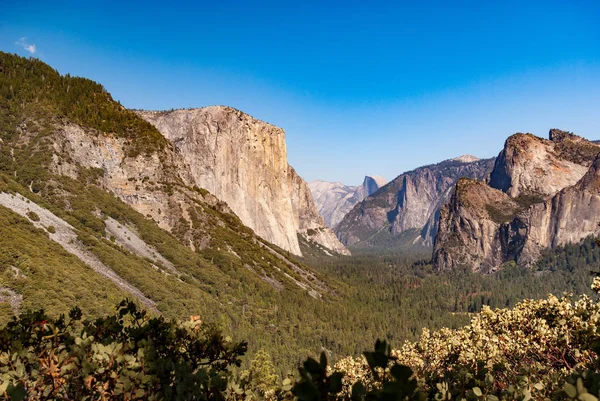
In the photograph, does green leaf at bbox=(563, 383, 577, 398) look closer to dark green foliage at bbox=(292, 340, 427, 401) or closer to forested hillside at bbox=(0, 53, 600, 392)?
dark green foliage at bbox=(292, 340, 427, 401)

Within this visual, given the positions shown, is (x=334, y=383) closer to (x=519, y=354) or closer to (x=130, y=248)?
(x=519, y=354)

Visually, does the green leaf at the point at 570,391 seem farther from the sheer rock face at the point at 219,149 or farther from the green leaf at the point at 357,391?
the sheer rock face at the point at 219,149

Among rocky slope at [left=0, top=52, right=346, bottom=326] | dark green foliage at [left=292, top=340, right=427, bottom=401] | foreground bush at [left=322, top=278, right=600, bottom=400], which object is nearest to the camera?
dark green foliage at [left=292, top=340, right=427, bottom=401]

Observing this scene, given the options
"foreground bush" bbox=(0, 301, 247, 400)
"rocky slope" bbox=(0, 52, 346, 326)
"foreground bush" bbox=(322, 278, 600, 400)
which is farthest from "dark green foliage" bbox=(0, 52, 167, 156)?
"foreground bush" bbox=(322, 278, 600, 400)

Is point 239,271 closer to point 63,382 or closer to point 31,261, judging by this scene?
point 31,261

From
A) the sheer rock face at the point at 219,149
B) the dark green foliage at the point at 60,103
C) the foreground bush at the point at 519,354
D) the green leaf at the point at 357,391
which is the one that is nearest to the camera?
the green leaf at the point at 357,391

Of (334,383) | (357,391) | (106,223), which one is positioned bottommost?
(106,223)

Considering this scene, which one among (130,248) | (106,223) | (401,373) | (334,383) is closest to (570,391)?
(401,373)

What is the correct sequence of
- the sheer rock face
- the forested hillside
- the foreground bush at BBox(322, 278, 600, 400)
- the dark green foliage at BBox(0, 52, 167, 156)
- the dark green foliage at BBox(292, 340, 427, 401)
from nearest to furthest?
the dark green foliage at BBox(292, 340, 427, 401)
the foreground bush at BBox(322, 278, 600, 400)
the forested hillside
the dark green foliage at BBox(0, 52, 167, 156)
the sheer rock face

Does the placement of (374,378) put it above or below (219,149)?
below

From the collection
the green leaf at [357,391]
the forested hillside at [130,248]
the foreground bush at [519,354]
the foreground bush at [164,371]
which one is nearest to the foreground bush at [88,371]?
the foreground bush at [164,371]

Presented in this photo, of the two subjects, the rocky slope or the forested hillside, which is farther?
the rocky slope

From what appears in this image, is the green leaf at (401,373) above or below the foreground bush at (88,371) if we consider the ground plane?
above
